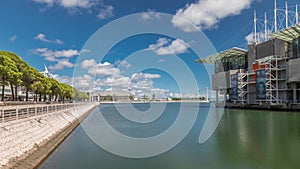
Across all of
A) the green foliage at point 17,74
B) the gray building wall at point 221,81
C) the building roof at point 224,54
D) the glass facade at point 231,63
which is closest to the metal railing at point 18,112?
the green foliage at point 17,74

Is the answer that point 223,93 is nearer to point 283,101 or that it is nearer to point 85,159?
point 283,101

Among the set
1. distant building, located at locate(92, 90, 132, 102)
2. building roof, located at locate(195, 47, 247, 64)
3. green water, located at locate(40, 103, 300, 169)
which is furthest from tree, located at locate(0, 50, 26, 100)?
distant building, located at locate(92, 90, 132, 102)

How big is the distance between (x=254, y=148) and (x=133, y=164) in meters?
7.96

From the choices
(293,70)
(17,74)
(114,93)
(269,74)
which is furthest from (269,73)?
(114,93)

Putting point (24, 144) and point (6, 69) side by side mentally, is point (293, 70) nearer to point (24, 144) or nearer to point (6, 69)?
point (24, 144)

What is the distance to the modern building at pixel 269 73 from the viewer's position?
44178mm

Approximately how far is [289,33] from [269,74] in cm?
916

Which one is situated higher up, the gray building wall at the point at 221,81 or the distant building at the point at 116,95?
the gray building wall at the point at 221,81

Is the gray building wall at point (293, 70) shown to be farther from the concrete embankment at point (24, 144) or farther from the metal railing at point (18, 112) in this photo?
the concrete embankment at point (24, 144)

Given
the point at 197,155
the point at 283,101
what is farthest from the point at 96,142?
the point at 283,101

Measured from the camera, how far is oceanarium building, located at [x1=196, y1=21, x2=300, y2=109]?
4419 centimetres

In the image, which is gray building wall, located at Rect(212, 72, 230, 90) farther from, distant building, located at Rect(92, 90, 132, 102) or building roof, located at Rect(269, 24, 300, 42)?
distant building, located at Rect(92, 90, 132, 102)

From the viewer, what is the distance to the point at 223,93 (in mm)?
67312

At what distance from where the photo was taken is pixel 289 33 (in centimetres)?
4428
